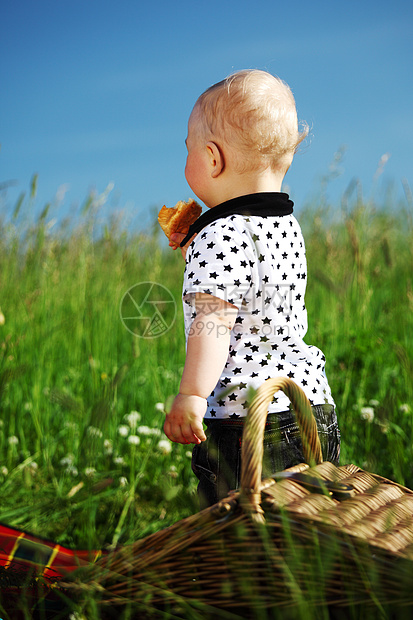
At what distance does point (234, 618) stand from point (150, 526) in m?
0.86

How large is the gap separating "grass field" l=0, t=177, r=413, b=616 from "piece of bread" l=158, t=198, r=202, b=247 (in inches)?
17.8

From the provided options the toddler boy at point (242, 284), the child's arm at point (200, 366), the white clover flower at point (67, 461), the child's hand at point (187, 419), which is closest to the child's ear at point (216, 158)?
the toddler boy at point (242, 284)

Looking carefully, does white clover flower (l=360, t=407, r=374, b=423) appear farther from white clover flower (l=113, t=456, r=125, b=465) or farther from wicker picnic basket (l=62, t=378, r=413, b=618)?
wicker picnic basket (l=62, t=378, r=413, b=618)

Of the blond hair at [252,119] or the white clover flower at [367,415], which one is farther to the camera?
the white clover flower at [367,415]

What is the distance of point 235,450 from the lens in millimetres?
1361

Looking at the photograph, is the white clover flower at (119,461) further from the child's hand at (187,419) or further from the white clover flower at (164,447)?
the child's hand at (187,419)

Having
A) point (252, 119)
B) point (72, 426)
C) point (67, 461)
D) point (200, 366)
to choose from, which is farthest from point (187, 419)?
point (72, 426)

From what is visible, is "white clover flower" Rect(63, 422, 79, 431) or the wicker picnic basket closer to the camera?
the wicker picnic basket

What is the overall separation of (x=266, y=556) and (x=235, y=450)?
394mm

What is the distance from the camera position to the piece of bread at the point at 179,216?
5.36 ft

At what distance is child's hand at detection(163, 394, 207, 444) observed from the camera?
1.25m

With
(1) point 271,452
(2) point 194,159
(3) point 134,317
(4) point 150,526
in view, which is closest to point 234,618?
(1) point 271,452

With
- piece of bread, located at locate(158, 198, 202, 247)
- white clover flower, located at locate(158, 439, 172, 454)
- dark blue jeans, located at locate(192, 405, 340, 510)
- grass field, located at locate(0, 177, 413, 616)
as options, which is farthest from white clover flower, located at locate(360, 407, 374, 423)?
piece of bread, located at locate(158, 198, 202, 247)

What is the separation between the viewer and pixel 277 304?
4.62 feet
